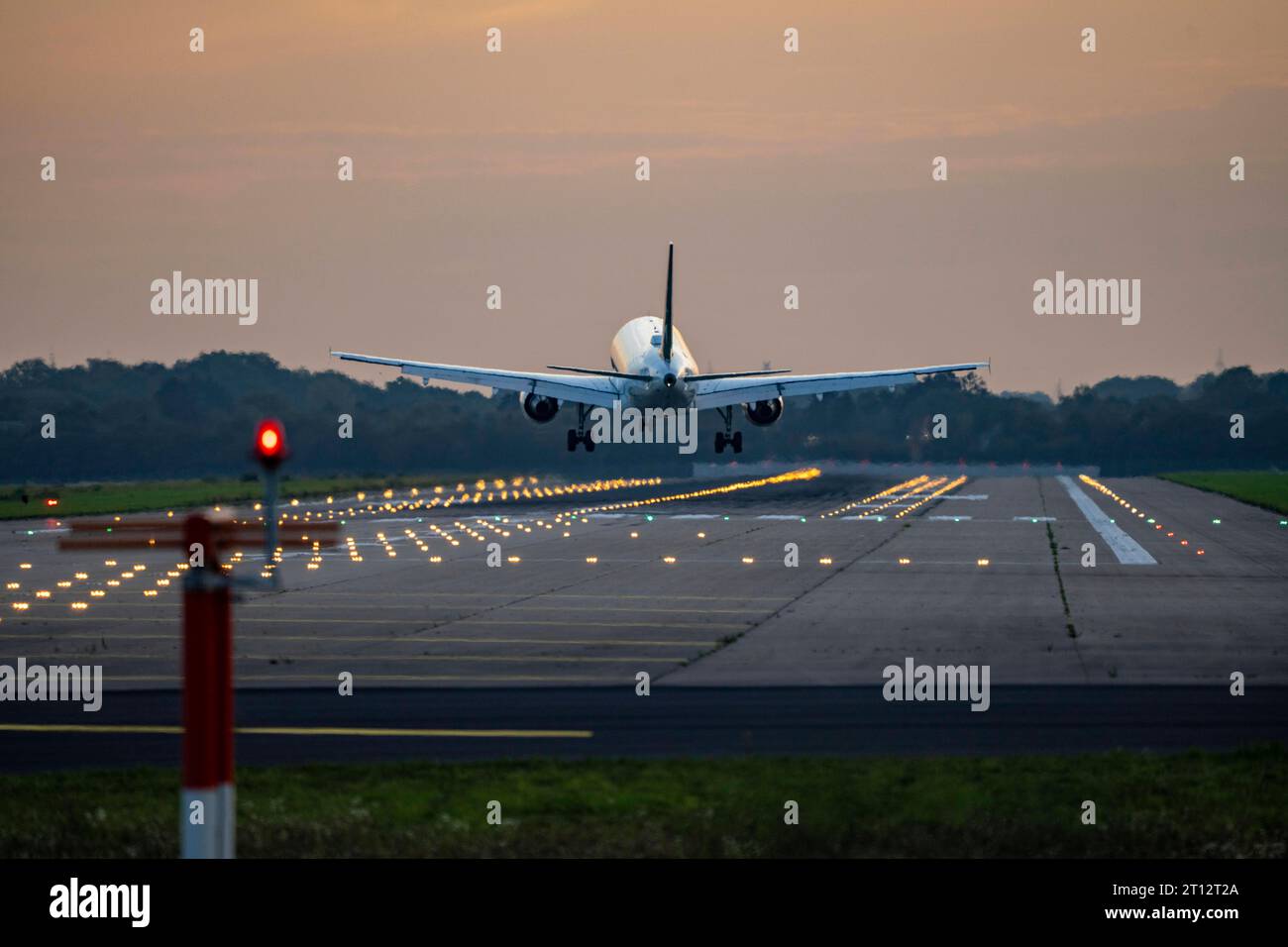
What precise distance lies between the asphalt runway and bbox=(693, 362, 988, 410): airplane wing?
632 centimetres

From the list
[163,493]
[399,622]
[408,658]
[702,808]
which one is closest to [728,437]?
[399,622]

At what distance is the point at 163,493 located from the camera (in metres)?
115

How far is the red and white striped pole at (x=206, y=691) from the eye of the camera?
11.4 metres

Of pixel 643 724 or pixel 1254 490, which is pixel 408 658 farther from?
pixel 1254 490

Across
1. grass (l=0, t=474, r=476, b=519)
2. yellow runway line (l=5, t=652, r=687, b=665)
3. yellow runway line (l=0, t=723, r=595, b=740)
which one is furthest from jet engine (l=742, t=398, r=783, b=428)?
yellow runway line (l=0, t=723, r=595, b=740)

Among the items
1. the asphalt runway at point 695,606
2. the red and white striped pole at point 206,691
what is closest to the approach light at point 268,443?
the red and white striped pole at point 206,691

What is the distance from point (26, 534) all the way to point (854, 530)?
37.2 m

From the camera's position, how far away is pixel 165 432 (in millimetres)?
43094

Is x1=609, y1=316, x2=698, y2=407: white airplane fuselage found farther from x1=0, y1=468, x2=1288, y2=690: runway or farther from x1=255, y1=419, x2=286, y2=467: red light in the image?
x1=255, y1=419, x2=286, y2=467: red light

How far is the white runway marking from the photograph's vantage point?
196 feet
